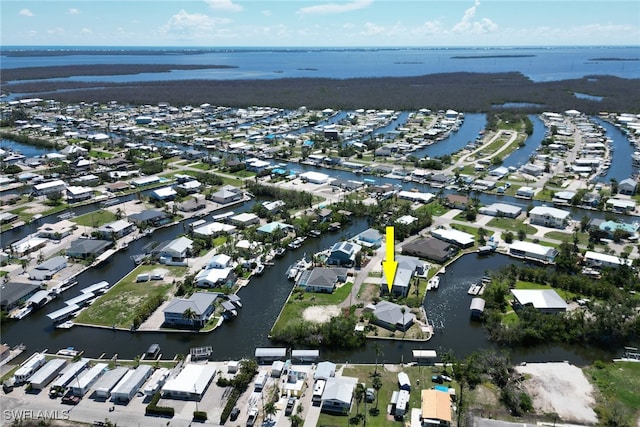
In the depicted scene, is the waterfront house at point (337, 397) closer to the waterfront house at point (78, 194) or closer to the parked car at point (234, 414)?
the parked car at point (234, 414)

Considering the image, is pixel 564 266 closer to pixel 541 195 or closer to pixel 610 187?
pixel 541 195

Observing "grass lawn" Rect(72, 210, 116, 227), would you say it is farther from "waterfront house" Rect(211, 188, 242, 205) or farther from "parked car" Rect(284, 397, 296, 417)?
"parked car" Rect(284, 397, 296, 417)

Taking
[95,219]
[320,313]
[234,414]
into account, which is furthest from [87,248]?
[234,414]

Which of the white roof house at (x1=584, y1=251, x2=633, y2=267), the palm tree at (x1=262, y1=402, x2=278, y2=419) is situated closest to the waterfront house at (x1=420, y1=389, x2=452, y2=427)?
the palm tree at (x1=262, y1=402, x2=278, y2=419)

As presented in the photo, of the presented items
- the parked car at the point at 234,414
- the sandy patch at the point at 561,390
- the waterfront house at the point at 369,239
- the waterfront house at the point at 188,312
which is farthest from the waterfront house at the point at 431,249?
the parked car at the point at 234,414

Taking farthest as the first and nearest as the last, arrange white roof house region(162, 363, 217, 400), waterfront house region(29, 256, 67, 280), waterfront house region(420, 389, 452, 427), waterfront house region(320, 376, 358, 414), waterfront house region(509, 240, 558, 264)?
waterfront house region(509, 240, 558, 264) < waterfront house region(29, 256, 67, 280) < white roof house region(162, 363, 217, 400) < waterfront house region(320, 376, 358, 414) < waterfront house region(420, 389, 452, 427)

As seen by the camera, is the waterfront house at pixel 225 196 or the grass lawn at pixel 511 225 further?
the waterfront house at pixel 225 196

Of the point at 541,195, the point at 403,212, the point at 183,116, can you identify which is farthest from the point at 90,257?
the point at 183,116
